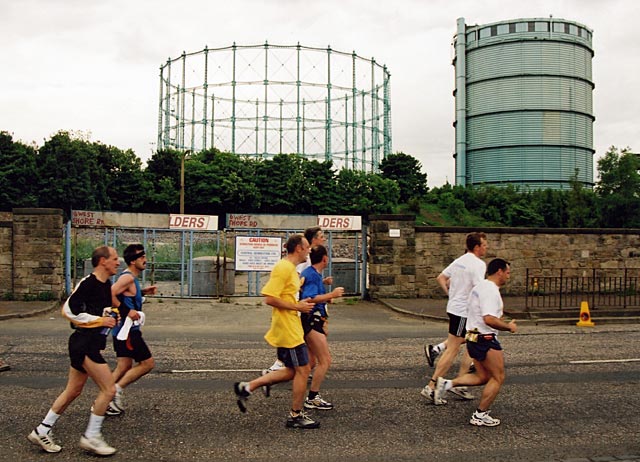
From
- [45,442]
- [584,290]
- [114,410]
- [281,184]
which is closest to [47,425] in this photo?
[45,442]

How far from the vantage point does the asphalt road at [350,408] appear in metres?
5.32

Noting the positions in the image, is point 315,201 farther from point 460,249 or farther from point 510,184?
point 460,249

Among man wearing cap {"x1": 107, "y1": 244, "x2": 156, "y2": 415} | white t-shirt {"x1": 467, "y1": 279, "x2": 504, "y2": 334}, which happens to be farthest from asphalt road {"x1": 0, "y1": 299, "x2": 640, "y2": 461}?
white t-shirt {"x1": 467, "y1": 279, "x2": 504, "y2": 334}

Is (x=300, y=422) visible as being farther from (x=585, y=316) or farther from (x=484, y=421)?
(x=585, y=316)

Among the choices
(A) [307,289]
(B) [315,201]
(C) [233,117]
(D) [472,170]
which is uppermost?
(C) [233,117]

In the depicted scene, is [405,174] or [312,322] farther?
[405,174]

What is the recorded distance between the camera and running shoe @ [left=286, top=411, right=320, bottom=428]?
5879 millimetres

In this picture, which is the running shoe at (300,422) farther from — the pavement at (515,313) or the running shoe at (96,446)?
the pavement at (515,313)

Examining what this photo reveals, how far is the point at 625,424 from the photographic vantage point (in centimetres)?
610

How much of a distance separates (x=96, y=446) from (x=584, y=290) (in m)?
17.3

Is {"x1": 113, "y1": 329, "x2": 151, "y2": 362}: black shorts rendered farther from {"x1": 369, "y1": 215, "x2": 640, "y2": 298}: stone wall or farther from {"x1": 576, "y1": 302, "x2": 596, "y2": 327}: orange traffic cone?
{"x1": 369, "y1": 215, "x2": 640, "y2": 298}: stone wall

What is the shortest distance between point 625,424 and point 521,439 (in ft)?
4.07

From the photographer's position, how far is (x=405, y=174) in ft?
197

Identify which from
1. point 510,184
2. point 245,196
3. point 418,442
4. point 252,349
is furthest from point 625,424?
point 510,184
